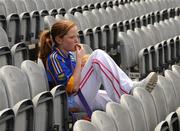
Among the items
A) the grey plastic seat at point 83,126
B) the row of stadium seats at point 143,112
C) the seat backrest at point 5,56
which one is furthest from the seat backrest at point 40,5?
the grey plastic seat at point 83,126

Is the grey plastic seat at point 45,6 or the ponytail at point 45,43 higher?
the grey plastic seat at point 45,6

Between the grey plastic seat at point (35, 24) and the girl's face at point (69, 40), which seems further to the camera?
the grey plastic seat at point (35, 24)

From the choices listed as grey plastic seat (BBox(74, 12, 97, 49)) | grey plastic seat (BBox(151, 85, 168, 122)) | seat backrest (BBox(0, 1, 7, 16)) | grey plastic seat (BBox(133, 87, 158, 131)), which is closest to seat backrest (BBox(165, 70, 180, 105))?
grey plastic seat (BBox(151, 85, 168, 122))

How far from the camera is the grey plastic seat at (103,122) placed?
155 centimetres

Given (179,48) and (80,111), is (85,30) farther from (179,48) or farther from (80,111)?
(80,111)

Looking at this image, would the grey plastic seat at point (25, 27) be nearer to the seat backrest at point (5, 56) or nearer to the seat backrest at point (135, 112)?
the seat backrest at point (5, 56)

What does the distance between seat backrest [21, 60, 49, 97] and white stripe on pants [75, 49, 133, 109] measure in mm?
187

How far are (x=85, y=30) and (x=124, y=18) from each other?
3.52 ft

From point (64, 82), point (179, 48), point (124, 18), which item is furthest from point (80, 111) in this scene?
point (124, 18)

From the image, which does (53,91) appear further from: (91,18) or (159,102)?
(91,18)

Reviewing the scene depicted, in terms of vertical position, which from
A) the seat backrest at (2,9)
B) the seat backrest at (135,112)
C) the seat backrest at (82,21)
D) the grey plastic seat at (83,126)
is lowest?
the seat backrest at (135,112)

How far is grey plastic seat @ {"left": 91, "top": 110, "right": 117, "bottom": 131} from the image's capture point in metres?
1.55

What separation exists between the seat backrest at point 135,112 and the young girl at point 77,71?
0.28m

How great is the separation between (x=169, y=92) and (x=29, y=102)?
77 cm
